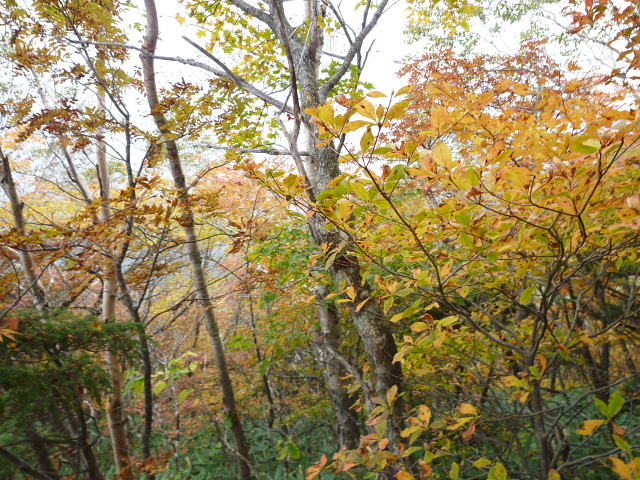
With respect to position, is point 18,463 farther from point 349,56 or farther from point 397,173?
point 349,56

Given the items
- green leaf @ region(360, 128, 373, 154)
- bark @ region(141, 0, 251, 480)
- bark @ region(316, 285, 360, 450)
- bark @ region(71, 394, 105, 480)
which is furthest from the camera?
bark @ region(316, 285, 360, 450)

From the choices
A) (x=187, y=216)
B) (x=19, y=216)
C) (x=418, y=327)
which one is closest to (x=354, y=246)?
(x=418, y=327)

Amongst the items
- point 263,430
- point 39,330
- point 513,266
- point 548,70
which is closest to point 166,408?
point 263,430

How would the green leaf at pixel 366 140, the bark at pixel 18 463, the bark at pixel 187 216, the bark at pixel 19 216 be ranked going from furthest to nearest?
the bark at pixel 187 216 < the bark at pixel 19 216 < the bark at pixel 18 463 < the green leaf at pixel 366 140

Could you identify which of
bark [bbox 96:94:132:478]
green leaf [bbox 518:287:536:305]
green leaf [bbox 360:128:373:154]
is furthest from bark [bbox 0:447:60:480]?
green leaf [bbox 518:287:536:305]

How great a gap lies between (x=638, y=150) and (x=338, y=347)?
9.79 feet

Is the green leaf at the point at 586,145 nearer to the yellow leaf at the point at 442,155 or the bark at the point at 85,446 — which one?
the yellow leaf at the point at 442,155

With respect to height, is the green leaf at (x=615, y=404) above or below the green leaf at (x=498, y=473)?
above

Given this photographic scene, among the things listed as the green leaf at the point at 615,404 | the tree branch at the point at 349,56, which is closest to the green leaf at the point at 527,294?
the green leaf at the point at 615,404

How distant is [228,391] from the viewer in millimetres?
3162

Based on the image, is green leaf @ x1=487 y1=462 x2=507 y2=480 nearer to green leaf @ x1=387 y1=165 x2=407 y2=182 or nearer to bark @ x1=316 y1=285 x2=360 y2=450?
green leaf @ x1=387 y1=165 x2=407 y2=182

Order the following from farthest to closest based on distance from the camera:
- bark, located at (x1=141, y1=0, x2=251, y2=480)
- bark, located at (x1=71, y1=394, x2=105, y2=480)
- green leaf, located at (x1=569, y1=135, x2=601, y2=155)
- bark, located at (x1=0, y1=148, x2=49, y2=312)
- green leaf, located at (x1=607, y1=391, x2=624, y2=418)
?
bark, located at (x1=141, y1=0, x2=251, y2=480) → bark, located at (x1=0, y1=148, x2=49, y2=312) → bark, located at (x1=71, y1=394, x2=105, y2=480) → green leaf, located at (x1=607, y1=391, x2=624, y2=418) → green leaf, located at (x1=569, y1=135, x2=601, y2=155)

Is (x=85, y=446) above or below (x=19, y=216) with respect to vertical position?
below

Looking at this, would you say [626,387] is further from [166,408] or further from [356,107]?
[166,408]
